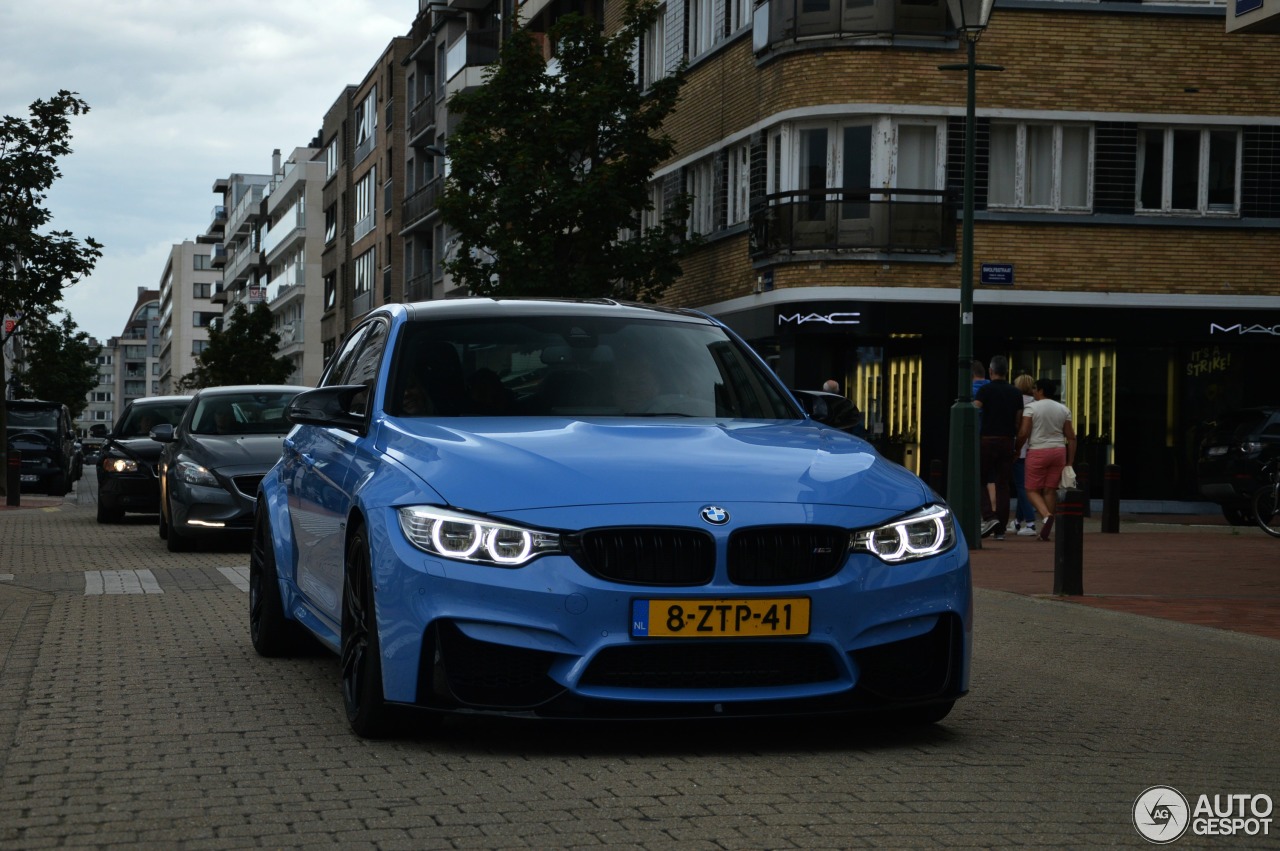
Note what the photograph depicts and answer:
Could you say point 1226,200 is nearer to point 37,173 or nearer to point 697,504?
point 37,173

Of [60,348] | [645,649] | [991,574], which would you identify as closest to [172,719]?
[645,649]

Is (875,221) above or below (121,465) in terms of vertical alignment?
above

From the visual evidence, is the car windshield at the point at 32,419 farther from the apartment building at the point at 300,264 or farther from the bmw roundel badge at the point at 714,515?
the apartment building at the point at 300,264

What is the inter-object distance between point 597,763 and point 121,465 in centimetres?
1764

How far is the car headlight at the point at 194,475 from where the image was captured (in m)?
16.6

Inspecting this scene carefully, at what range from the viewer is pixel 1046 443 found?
19359 mm

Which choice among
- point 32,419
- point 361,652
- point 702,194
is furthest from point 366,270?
point 361,652

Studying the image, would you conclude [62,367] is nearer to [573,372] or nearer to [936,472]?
[936,472]

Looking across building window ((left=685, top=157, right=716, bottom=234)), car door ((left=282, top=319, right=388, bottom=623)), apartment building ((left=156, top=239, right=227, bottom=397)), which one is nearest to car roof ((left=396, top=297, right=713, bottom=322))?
car door ((left=282, top=319, right=388, bottom=623))

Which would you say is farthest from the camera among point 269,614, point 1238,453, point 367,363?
point 1238,453

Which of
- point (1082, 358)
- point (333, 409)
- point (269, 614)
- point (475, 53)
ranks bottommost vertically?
point (269, 614)

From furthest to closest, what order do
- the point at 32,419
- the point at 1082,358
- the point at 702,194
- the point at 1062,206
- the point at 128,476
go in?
the point at 32,419
the point at 702,194
the point at 1082,358
the point at 1062,206
the point at 128,476

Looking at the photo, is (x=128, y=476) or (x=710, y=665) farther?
(x=128, y=476)

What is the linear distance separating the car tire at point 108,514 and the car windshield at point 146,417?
1.07 m
